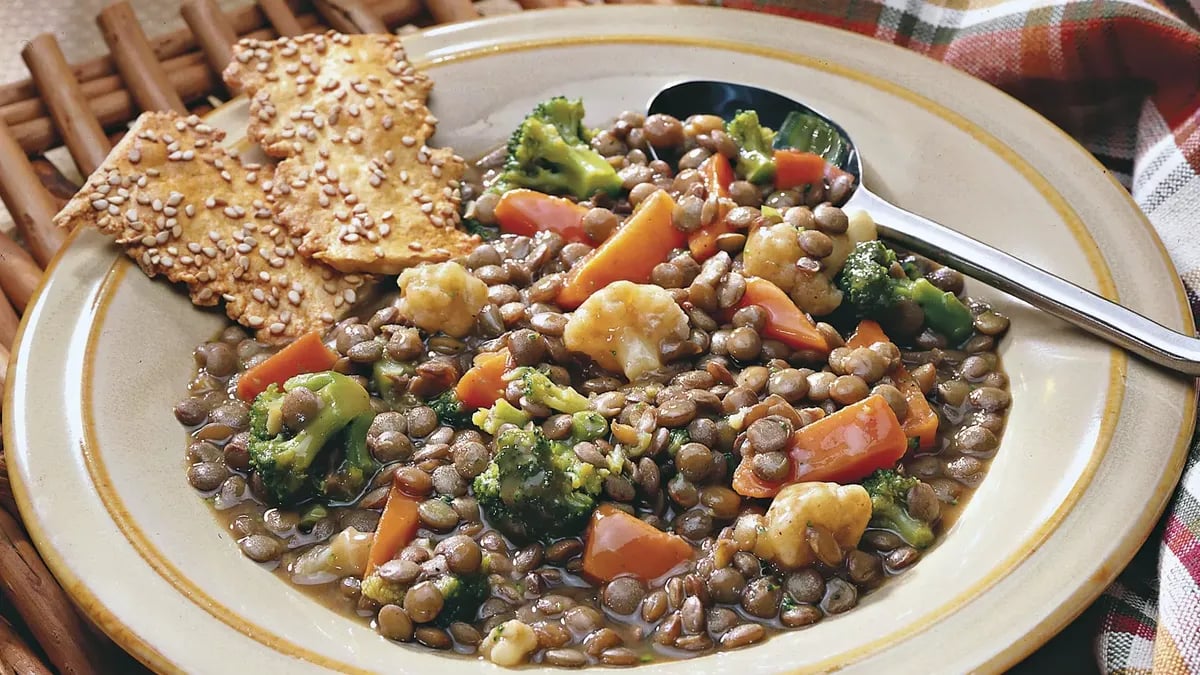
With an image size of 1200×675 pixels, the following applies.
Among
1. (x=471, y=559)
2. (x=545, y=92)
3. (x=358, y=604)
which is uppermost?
(x=545, y=92)

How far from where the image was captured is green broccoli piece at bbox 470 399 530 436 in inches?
127

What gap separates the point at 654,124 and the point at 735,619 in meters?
2.12

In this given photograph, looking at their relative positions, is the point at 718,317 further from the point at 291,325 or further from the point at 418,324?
the point at 291,325

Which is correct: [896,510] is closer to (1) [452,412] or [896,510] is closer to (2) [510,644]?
(2) [510,644]

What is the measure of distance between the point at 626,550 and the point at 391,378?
1006 mm

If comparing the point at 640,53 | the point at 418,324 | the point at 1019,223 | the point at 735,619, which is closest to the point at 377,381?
the point at 418,324

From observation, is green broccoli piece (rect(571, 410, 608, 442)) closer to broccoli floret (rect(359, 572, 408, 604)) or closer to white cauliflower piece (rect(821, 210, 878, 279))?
broccoli floret (rect(359, 572, 408, 604))

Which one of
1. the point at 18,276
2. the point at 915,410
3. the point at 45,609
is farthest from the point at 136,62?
the point at 915,410

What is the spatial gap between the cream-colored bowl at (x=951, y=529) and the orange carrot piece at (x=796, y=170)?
24 centimetres

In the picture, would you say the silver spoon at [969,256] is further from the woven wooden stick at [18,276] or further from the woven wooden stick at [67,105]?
the woven wooden stick at [18,276]

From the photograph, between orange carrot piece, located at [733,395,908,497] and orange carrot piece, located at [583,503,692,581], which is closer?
orange carrot piece, located at [583,503,692,581]

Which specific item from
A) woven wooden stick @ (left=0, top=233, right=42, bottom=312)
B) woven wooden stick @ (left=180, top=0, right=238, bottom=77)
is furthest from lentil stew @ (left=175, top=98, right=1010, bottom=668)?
woven wooden stick @ (left=180, top=0, right=238, bottom=77)

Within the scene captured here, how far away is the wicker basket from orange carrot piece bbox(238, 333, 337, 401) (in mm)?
748

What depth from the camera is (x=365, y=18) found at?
16.1ft
